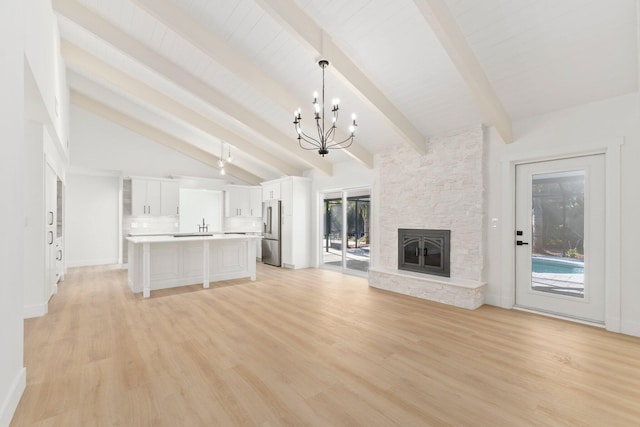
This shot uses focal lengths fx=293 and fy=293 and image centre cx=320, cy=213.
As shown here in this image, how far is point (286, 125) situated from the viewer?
5.62 m

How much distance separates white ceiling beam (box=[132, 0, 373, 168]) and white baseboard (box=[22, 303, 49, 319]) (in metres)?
3.95

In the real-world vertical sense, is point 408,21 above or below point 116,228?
above

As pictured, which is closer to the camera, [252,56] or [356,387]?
[356,387]

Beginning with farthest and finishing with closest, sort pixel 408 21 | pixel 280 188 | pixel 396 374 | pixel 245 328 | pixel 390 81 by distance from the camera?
pixel 280 188 < pixel 390 81 < pixel 245 328 < pixel 408 21 < pixel 396 374

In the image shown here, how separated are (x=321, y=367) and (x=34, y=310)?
3.98 metres

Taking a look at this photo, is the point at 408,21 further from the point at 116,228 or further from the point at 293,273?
the point at 116,228

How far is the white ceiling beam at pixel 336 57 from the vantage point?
3031 mm

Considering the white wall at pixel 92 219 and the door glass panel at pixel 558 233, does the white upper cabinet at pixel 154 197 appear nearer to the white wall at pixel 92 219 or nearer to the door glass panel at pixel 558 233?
the white wall at pixel 92 219

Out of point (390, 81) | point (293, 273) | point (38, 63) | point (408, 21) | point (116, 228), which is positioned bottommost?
point (293, 273)

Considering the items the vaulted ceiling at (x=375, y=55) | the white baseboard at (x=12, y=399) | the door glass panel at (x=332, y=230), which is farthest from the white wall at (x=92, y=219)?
the white baseboard at (x=12, y=399)

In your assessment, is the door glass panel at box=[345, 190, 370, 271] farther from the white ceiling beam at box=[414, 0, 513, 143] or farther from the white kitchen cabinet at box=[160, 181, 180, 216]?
the white kitchen cabinet at box=[160, 181, 180, 216]

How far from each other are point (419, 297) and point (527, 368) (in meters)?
2.21

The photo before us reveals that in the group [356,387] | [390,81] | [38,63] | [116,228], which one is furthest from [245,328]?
[116,228]

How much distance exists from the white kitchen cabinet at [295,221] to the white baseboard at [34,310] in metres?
4.62
